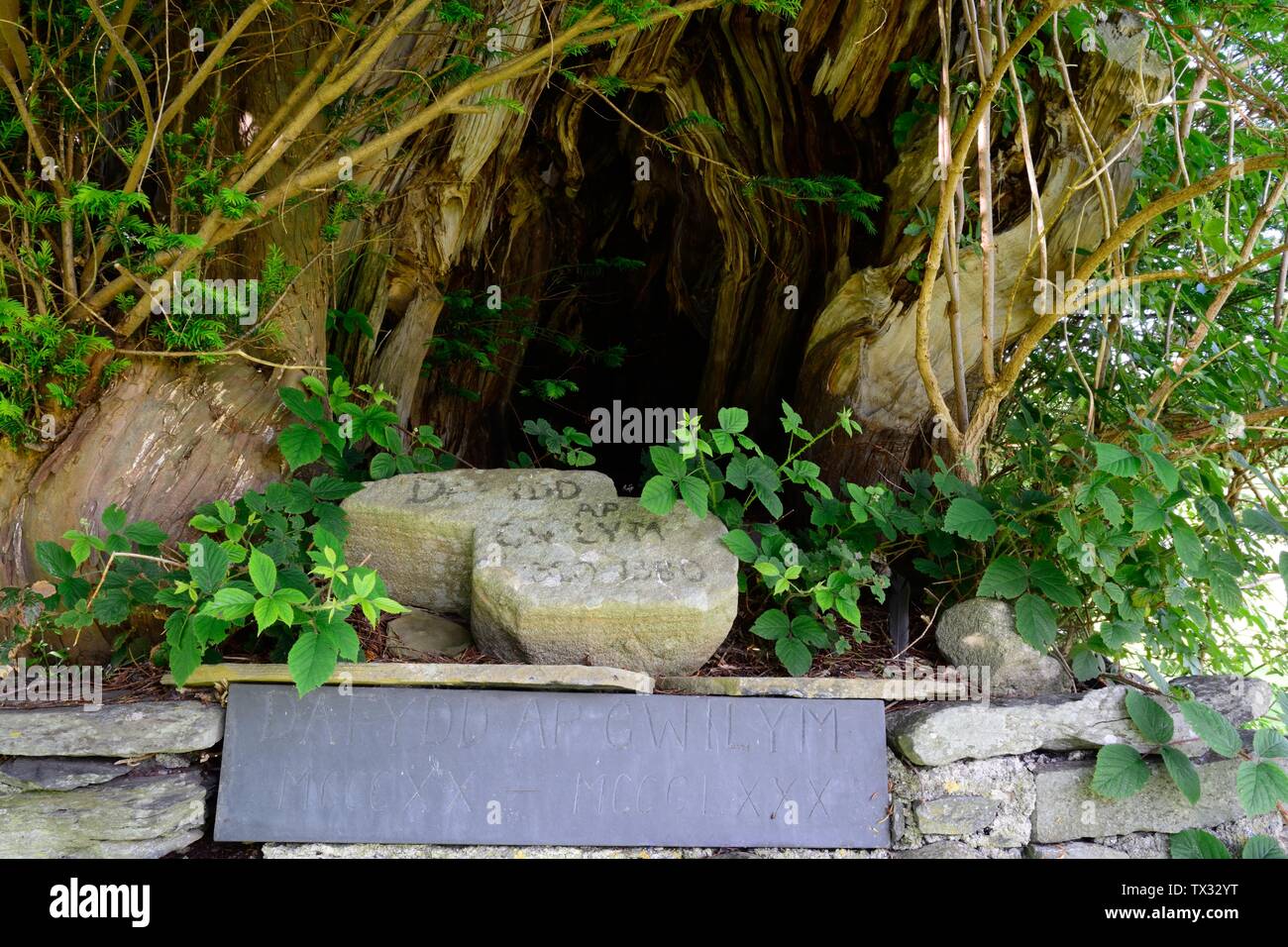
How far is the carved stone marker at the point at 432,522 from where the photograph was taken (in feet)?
9.76

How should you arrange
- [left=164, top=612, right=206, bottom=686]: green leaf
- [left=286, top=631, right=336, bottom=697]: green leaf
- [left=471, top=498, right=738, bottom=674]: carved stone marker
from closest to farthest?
[left=286, top=631, right=336, bottom=697]: green leaf < [left=164, top=612, right=206, bottom=686]: green leaf < [left=471, top=498, right=738, bottom=674]: carved stone marker

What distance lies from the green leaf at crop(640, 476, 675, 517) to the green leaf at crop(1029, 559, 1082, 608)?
3.63ft

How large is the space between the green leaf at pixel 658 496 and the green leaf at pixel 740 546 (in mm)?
209

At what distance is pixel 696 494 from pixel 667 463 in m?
0.13

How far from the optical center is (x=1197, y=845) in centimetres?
260

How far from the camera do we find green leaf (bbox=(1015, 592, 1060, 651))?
2752 mm

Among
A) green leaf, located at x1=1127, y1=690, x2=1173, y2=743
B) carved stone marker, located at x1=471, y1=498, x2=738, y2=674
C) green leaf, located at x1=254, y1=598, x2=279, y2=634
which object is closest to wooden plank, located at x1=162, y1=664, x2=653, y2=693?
carved stone marker, located at x1=471, y1=498, x2=738, y2=674

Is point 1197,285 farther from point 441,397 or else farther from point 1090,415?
point 441,397

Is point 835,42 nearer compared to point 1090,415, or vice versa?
point 1090,415

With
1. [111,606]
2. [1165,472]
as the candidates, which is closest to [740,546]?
[1165,472]

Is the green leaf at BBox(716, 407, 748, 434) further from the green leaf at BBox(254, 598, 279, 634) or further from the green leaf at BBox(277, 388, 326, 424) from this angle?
the green leaf at BBox(254, 598, 279, 634)
